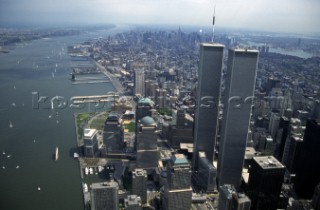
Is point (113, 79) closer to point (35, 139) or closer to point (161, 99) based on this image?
point (161, 99)

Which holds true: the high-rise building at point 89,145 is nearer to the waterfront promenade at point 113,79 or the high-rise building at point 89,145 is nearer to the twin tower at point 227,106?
the twin tower at point 227,106

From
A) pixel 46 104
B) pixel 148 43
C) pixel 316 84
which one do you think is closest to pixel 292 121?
pixel 316 84

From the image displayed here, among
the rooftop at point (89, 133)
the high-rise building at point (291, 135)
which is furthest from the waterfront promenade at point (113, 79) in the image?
the high-rise building at point (291, 135)

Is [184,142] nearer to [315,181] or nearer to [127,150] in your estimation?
[127,150]

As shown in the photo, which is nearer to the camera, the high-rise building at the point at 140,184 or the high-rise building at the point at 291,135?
the high-rise building at the point at 140,184

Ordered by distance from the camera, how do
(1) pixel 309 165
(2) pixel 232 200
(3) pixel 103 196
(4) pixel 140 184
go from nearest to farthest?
(3) pixel 103 196 → (2) pixel 232 200 → (4) pixel 140 184 → (1) pixel 309 165

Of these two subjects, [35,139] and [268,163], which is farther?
[35,139]

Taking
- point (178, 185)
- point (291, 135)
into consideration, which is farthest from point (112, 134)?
point (291, 135)
